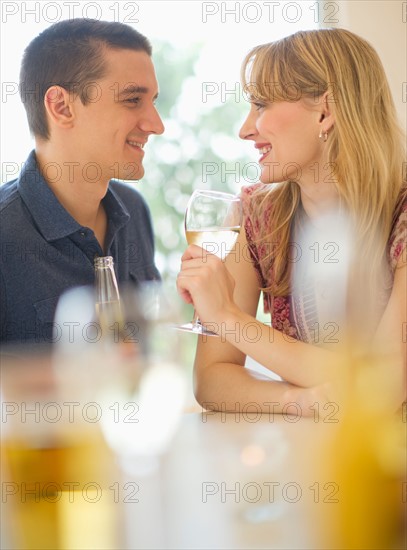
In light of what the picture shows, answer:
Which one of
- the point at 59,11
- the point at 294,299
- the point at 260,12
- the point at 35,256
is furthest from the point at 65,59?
the point at 260,12

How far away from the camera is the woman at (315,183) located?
1473 millimetres

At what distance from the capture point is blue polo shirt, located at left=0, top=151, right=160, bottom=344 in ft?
5.22

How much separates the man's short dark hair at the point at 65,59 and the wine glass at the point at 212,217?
78 centimetres

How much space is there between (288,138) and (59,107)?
61cm

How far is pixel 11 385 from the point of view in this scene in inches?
20.1

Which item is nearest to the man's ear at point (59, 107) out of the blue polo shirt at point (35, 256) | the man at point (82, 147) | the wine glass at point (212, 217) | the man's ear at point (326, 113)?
the man at point (82, 147)

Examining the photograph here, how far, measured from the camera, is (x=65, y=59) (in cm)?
185

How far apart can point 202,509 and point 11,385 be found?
0.26 metres

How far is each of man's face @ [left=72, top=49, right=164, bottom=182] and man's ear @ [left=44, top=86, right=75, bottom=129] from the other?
0.06 feet

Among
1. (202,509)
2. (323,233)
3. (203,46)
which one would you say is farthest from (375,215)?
(203,46)

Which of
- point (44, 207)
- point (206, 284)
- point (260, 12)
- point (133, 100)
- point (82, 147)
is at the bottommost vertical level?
point (206, 284)

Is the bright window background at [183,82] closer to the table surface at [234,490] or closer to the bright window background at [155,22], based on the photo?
the bright window background at [155,22]

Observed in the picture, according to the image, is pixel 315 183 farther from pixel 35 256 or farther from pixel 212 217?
pixel 35 256

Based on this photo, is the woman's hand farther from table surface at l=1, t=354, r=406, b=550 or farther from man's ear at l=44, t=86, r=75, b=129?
man's ear at l=44, t=86, r=75, b=129
